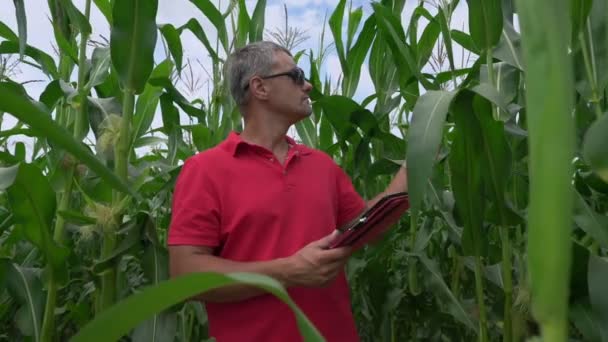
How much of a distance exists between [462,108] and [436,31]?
3.02 feet

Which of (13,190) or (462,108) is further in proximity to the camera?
(13,190)

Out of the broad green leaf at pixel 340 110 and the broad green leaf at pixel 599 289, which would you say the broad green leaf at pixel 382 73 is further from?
the broad green leaf at pixel 599 289

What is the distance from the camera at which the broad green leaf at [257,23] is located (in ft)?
7.65

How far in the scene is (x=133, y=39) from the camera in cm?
170

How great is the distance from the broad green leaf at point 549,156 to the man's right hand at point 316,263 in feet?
3.87

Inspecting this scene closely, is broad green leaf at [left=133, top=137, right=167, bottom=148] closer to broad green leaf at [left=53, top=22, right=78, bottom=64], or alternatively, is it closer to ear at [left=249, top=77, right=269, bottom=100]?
broad green leaf at [left=53, top=22, right=78, bottom=64]

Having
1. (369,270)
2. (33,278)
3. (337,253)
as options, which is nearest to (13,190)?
(33,278)

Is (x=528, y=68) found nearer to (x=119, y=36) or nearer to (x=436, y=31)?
(x=119, y=36)

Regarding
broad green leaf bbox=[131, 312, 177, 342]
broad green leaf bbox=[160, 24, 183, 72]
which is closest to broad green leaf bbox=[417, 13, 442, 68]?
broad green leaf bbox=[160, 24, 183, 72]

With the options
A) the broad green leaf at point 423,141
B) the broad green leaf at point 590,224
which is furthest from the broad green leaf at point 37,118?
the broad green leaf at point 590,224

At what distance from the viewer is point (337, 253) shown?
148 centimetres

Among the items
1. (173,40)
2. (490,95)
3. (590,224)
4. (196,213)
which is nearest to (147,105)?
(173,40)

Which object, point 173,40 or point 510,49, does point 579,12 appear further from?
point 173,40

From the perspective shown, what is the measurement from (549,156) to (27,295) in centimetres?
167
